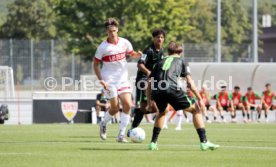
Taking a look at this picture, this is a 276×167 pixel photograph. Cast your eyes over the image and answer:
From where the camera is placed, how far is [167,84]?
15.7 metres

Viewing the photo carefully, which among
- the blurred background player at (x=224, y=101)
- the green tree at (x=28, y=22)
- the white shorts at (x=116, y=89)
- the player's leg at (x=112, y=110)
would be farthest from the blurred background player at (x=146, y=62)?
the green tree at (x=28, y=22)

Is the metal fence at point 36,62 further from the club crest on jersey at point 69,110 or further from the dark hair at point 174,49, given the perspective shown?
the dark hair at point 174,49

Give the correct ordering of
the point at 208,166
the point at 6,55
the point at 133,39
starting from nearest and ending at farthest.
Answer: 1. the point at 208,166
2. the point at 6,55
3. the point at 133,39

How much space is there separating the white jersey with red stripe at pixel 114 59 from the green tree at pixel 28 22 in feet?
214

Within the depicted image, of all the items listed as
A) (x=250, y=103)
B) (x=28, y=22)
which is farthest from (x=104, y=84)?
(x=28, y=22)

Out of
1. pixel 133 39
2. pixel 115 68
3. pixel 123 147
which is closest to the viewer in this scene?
pixel 123 147

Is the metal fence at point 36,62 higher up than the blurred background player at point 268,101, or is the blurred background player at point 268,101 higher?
the metal fence at point 36,62

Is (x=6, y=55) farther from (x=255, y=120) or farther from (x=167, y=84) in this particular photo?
(x=167, y=84)

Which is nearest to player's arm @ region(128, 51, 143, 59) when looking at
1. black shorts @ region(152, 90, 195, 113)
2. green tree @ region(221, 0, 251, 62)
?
black shorts @ region(152, 90, 195, 113)

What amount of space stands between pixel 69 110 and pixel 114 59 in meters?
16.5

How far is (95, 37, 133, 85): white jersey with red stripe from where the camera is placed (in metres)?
18.5

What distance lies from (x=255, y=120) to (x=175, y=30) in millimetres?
24429

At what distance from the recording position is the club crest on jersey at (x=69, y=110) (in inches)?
1362

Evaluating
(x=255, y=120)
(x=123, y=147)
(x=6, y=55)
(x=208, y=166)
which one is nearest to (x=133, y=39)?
(x=6, y=55)
